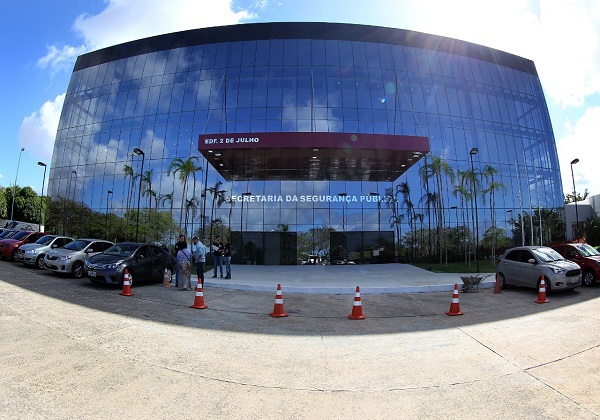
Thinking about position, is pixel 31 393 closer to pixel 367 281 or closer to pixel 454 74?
pixel 367 281

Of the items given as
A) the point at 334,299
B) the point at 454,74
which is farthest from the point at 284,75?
the point at 334,299

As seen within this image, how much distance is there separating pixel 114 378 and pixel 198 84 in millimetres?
29223

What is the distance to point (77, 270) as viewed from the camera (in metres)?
14.3

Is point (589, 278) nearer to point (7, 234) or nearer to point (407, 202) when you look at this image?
point (407, 202)

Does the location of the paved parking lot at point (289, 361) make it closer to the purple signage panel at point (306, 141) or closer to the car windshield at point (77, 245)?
the car windshield at point (77, 245)

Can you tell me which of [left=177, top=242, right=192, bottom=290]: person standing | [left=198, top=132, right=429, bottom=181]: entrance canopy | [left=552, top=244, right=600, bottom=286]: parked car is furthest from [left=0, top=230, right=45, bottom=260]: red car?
[left=552, top=244, right=600, bottom=286]: parked car

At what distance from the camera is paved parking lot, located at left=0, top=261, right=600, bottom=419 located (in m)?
3.93

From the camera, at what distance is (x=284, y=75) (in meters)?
28.6

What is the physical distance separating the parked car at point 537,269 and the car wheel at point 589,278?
1.90 metres

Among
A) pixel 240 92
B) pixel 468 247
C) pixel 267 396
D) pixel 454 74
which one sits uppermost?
pixel 454 74

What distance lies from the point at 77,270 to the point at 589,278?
2028 centimetres

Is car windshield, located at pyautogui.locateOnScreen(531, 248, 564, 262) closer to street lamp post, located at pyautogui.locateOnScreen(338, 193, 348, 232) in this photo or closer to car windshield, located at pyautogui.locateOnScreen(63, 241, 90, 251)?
street lamp post, located at pyautogui.locateOnScreen(338, 193, 348, 232)

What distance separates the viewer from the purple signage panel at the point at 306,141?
2108cm

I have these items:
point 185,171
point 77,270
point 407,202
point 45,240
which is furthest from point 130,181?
point 407,202
